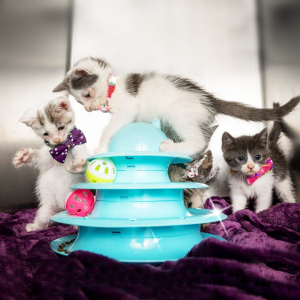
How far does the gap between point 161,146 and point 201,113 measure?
343 millimetres

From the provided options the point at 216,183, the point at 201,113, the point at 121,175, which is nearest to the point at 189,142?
the point at 201,113

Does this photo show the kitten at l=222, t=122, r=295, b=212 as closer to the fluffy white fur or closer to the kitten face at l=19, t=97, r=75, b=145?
the fluffy white fur

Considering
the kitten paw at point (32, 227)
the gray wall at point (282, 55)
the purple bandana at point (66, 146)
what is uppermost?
the gray wall at point (282, 55)

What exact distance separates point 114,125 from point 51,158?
1.60 ft

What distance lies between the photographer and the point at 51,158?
66.0 inches

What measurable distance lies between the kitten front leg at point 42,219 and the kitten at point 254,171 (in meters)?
1.05

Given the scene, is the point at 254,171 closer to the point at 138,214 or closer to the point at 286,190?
the point at 286,190

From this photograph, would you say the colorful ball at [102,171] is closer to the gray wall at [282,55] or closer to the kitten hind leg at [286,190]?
the kitten hind leg at [286,190]

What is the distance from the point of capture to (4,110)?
2182 mm

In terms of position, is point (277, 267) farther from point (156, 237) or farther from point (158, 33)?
point (158, 33)

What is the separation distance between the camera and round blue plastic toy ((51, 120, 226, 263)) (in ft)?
3.08

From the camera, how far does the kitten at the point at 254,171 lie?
1813 mm

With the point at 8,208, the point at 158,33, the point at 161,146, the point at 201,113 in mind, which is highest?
the point at 158,33

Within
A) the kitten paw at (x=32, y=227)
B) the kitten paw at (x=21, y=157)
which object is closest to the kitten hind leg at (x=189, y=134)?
the kitten paw at (x=21, y=157)
